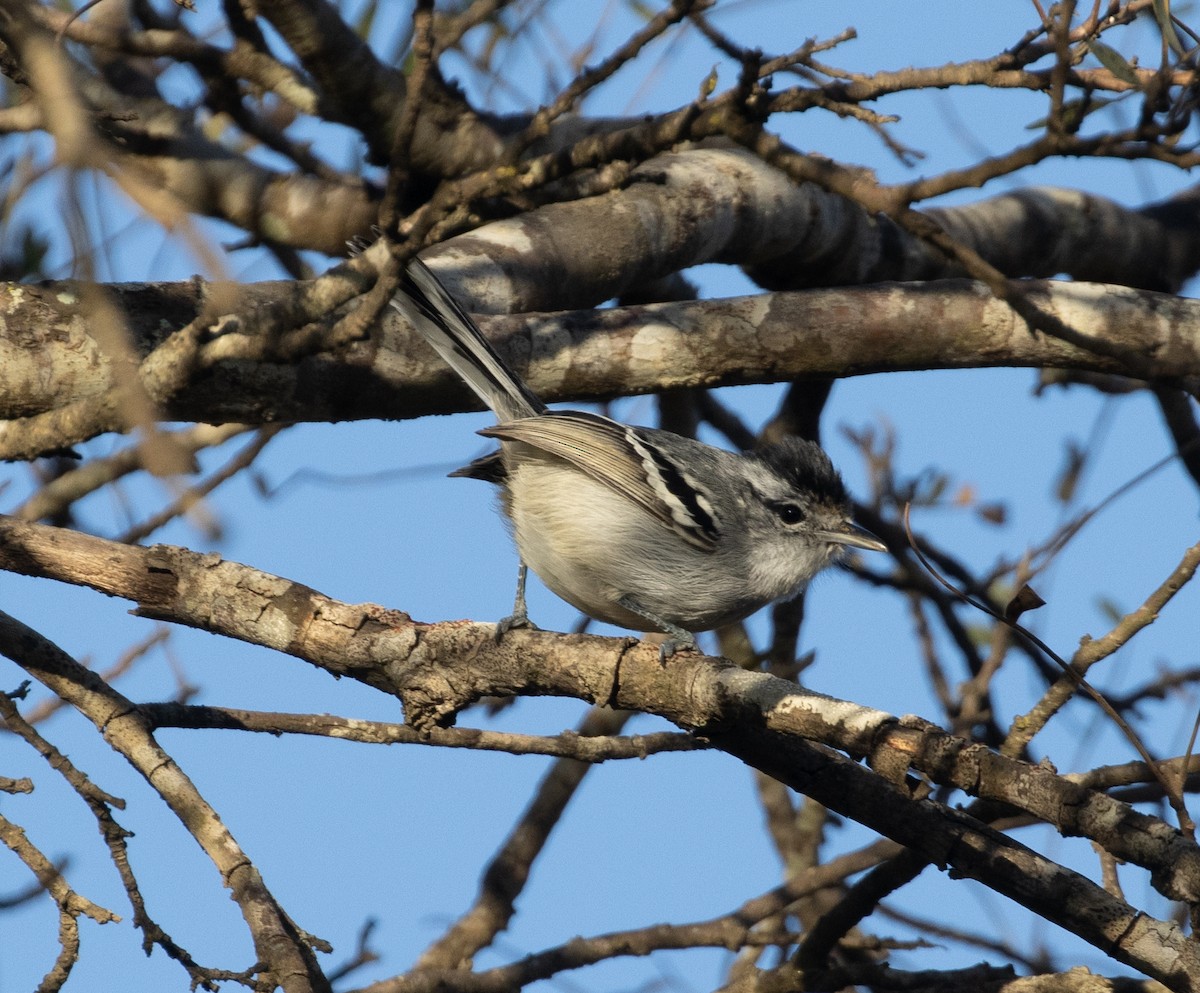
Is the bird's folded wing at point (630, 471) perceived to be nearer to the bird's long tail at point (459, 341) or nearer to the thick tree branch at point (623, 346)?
the bird's long tail at point (459, 341)

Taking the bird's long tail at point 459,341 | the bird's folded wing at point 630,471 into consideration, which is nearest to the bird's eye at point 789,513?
the bird's folded wing at point 630,471

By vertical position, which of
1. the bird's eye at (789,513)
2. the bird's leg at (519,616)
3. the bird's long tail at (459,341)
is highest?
the bird's long tail at (459,341)

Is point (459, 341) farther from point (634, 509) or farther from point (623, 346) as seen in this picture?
point (634, 509)

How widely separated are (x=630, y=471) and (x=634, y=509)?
164mm

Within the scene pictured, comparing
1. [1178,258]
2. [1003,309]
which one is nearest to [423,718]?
[1003,309]

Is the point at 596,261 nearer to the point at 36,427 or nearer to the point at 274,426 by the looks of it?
the point at 274,426

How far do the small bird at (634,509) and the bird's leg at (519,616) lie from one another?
1 centimetres

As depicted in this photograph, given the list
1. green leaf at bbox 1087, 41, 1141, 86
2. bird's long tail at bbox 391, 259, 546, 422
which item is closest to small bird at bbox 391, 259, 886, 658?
bird's long tail at bbox 391, 259, 546, 422

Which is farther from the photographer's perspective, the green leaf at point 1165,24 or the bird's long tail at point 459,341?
the bird's long tail at point 459,341

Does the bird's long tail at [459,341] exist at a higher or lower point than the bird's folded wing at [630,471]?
higher

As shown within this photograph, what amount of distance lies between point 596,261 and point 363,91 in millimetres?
1202

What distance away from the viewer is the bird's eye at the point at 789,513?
5141 mm

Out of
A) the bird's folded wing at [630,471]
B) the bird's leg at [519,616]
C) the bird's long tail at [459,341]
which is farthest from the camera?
the bird's folded wing at [630,471]

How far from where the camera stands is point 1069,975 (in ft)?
11.3
